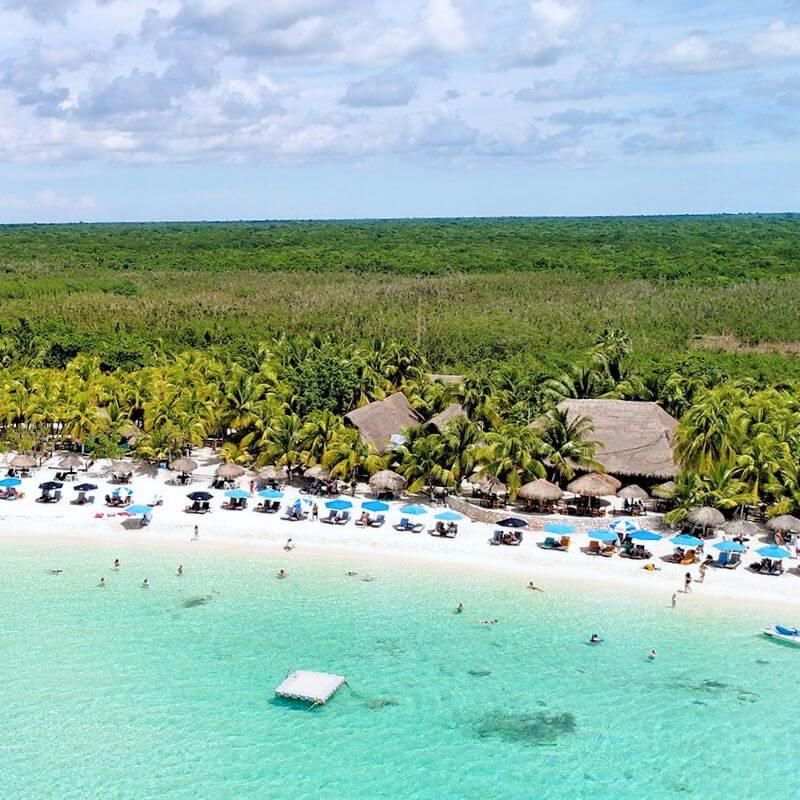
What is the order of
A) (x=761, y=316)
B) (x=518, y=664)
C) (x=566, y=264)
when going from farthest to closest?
(x=566, y=264)
(x=761, y=316)
(x=518, y=664)

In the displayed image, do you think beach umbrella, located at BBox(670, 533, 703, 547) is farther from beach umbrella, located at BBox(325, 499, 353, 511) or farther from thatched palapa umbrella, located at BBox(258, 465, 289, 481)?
thatched palapa umbrella, located at BBox(258, 465, 289, 481)

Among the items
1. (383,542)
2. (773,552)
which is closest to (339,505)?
(383,542)

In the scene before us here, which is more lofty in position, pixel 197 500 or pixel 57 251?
pixel 57 251

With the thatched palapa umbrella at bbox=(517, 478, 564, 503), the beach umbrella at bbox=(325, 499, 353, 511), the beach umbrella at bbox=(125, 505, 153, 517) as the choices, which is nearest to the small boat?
the thatched palapa umbrella at bbox=(517, 478, 564, 503)

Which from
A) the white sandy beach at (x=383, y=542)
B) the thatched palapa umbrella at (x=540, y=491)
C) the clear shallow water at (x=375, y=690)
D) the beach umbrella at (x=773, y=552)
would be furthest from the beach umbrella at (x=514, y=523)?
the beach umbrella at (x=773, y=552)

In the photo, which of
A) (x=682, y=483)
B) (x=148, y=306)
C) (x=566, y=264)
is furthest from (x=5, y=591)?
(x=566, y=264)

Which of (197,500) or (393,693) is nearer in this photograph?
(393,693)

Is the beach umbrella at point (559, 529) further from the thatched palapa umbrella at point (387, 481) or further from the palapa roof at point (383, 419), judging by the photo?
the palapa roof at point (383, 419)

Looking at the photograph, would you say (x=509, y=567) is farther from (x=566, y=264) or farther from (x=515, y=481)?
(x=566, y=264)
